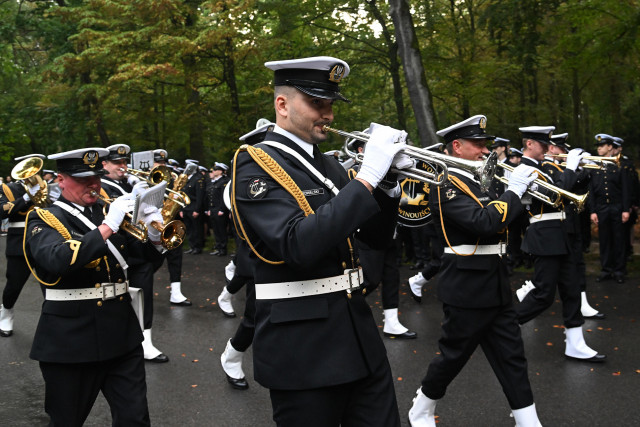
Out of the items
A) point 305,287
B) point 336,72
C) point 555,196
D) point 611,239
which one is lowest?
point 611,239

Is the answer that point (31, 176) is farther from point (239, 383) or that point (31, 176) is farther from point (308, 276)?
point (308, 276)

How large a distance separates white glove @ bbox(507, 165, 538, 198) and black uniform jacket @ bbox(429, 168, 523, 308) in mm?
50

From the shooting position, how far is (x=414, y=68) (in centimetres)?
1287

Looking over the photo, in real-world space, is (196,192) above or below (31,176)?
below

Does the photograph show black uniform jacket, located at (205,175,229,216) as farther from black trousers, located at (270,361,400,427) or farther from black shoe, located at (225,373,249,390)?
black trousers, located at (270,361,400,427)

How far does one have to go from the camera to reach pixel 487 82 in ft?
53.9

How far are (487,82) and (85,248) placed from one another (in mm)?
14307

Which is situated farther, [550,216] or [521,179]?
[550,216]

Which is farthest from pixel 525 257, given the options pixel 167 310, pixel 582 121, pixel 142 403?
pixel 582 121

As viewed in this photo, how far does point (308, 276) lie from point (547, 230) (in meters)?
4.57

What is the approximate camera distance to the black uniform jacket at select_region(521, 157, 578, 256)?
6.49 m

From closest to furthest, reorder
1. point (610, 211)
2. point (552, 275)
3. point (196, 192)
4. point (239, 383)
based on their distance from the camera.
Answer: point (239, 383) < point (552, 275) < point (610, 211) < point (196, 192)

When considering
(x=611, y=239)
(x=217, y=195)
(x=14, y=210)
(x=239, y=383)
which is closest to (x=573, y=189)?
(x=611, y=239)

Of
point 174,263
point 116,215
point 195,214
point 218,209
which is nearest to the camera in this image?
point 116,215
